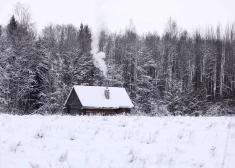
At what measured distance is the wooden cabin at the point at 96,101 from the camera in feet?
118

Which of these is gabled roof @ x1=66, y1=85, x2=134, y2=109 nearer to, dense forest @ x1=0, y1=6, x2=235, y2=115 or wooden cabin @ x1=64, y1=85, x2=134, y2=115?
wooden cabin @ x1=64, y1=85, x2=134, y2=115

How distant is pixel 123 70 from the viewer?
53.1 metres

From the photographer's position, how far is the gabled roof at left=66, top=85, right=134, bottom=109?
3600 centimetres

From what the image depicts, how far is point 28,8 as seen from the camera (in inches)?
1914

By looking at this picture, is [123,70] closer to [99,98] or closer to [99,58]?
[99,58]

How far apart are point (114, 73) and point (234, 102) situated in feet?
68.4

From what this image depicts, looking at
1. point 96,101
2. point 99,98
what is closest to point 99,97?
point 99,98

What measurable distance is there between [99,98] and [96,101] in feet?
2.49
